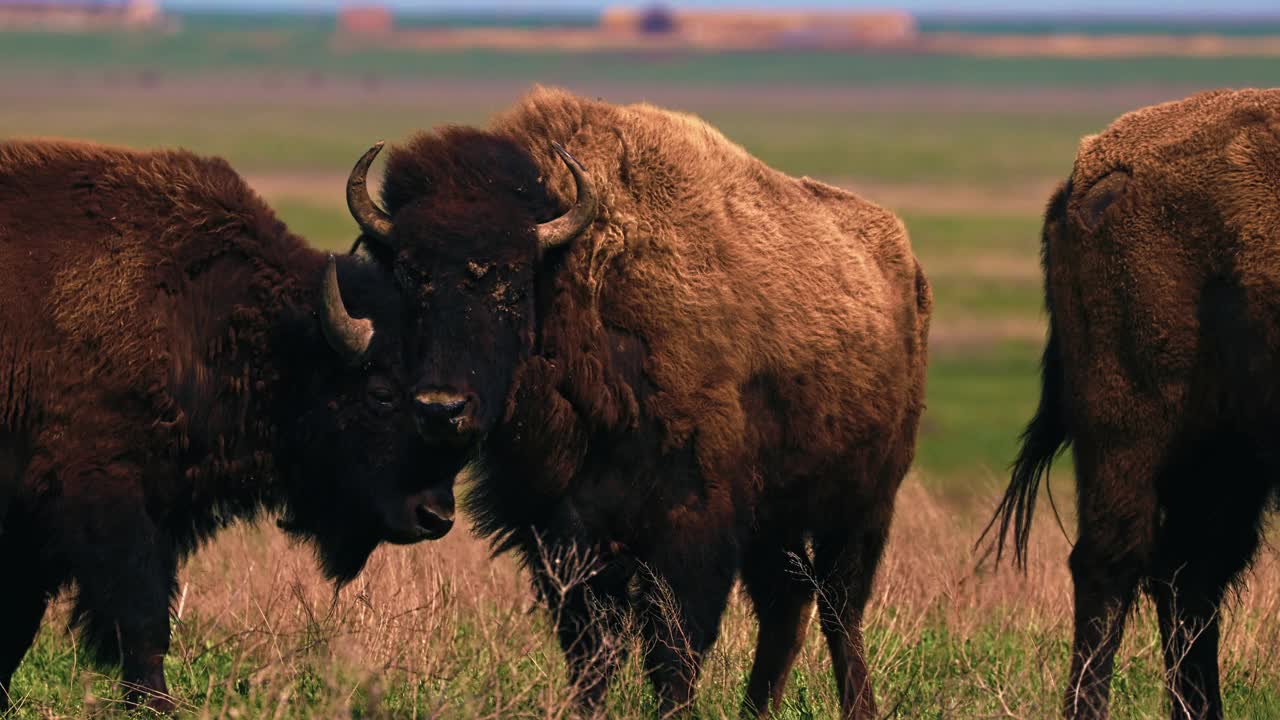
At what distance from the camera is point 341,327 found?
664cm

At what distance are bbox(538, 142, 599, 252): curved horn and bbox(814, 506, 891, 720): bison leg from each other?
1.93 meters

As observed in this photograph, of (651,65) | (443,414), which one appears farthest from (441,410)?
(651,65)

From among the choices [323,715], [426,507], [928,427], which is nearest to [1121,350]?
[426,507]

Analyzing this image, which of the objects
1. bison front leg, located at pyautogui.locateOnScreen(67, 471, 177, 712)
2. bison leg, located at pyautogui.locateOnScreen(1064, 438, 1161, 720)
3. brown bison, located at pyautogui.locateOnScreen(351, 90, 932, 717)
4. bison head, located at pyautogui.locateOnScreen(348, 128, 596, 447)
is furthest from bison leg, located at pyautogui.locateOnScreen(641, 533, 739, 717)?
bison front leg, located at pyautogui.locateOnScreen(67, 471, 177, 712)

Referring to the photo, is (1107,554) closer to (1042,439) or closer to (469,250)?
(1042,439)

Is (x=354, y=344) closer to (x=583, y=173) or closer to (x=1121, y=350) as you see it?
(x=583, y=173)

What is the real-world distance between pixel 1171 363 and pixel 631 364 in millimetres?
1909

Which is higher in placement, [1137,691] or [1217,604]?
[1217,604]

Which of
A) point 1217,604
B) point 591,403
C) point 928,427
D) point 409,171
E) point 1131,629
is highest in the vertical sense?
point 409,171

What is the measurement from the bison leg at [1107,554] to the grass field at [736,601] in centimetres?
18

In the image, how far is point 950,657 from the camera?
7.50m

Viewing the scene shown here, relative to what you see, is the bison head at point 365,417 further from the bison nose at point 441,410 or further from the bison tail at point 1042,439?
the bison tail at point 1042,439

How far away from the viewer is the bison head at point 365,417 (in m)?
6.78

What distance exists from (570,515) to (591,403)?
423mm
